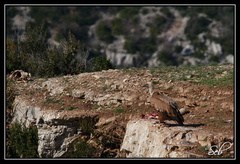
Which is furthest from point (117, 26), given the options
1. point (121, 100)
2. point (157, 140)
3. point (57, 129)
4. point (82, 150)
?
point (157, 140)

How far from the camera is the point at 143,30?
7931 centimetres

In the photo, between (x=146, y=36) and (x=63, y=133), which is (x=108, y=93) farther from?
(x=146, y=36)

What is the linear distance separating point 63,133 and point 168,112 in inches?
177

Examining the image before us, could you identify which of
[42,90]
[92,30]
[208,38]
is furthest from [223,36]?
[42,90]

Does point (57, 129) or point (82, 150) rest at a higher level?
point (57, 129)

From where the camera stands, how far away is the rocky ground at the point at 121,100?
13.3 m

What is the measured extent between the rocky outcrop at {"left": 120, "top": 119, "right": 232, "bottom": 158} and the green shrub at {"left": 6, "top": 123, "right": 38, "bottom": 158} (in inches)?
175

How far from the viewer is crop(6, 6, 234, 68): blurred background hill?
70812 mm

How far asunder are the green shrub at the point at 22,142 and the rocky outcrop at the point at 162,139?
14.6ft

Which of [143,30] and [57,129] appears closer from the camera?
[57,129]

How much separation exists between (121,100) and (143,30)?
214ft

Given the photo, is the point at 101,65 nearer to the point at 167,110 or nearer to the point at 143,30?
the point at 167,110

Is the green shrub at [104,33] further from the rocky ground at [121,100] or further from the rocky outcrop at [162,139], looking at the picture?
the rocky outcrop at [162,139]

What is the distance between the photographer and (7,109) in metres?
17.5
